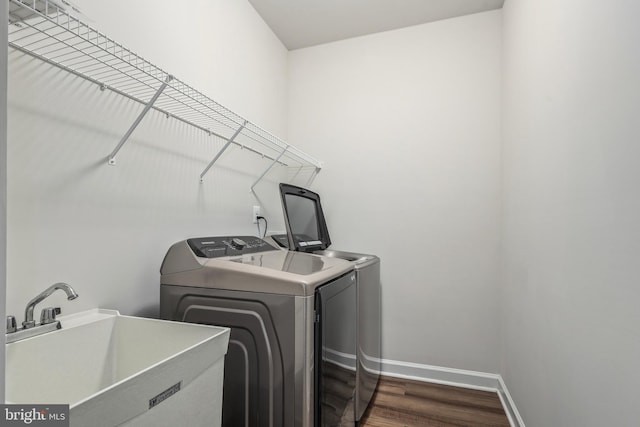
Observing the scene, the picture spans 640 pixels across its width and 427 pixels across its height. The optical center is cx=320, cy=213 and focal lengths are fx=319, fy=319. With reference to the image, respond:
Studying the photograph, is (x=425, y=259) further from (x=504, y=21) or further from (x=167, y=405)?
(x=167, y=405)

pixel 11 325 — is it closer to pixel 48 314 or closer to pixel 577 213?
pixel 48 314

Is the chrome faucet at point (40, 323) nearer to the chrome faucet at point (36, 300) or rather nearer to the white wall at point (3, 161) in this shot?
the chrome faucet at point (36, 300)

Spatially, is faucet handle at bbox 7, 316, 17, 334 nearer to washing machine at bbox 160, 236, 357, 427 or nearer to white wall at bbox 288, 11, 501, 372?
washing machine at bbox 160, 236, 357, 427

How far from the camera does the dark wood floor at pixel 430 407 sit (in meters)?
1.86

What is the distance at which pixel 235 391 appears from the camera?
48.1 inches

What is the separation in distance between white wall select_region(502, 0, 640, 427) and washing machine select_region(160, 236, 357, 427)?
874 millimetres

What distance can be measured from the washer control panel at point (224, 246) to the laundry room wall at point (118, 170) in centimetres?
20

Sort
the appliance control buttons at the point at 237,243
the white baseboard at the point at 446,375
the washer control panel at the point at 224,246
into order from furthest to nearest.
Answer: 1. the white baseboard at the point at 446,375
2. the appliance control buttons at the point at 237,243
3. the washer control panel at the point at 224,246

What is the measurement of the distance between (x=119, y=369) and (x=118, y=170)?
736 millimetres

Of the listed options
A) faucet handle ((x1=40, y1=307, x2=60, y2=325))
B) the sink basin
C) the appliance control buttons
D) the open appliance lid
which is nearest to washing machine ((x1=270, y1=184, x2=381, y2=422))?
the open appliance lid

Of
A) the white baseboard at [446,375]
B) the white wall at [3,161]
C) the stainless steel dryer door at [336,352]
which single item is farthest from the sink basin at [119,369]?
the white baseboard at [446,375]

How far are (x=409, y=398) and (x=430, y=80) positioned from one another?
7.54 ft

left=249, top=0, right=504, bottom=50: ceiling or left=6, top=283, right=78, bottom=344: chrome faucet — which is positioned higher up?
left=249, top=0, right=504, bottom=50: ceiling

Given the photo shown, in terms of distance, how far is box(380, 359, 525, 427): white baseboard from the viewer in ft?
7.35
